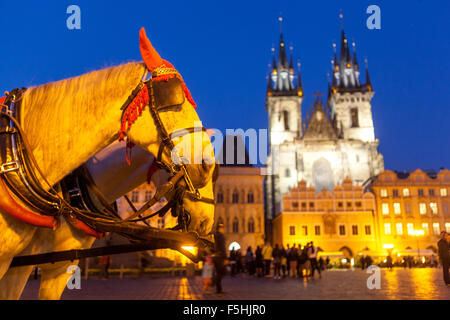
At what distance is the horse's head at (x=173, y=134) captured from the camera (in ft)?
6.30

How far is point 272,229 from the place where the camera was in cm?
6125

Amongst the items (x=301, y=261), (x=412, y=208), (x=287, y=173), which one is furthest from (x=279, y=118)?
(x=301, y=261)

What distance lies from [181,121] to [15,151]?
2.46 feet

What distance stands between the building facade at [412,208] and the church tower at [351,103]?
14493 millimetres

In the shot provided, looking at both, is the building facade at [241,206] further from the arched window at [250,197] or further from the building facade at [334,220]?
the building facade at [334,220]

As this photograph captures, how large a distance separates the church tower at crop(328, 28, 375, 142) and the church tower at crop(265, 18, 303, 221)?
638cm

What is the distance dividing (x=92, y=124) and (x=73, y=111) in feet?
0.38

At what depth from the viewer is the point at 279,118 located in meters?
66.8

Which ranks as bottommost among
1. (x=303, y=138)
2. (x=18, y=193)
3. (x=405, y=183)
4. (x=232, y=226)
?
(x=18, y=193)

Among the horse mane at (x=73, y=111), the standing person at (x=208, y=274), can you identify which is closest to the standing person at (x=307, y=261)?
the standing person at (x=208, y=274)

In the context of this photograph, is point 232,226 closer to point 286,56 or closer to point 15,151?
point 286,56

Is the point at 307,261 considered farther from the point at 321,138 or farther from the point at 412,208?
the point at 321,138

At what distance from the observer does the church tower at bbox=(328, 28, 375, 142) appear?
215ft
